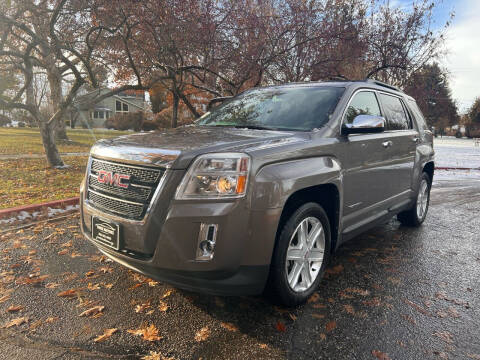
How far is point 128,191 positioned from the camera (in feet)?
8.84

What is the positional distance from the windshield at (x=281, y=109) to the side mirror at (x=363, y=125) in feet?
0.73

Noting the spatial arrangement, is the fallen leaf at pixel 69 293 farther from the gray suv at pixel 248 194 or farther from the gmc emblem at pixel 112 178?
the gmc emblem at pixel 112 178

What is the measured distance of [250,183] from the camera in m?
2.45

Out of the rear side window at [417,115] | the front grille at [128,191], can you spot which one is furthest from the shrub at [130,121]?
the front grille at [128,191]

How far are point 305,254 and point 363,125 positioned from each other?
4.24 ft

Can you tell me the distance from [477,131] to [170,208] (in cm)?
8207

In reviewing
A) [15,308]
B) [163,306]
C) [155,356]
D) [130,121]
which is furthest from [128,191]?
[130,121]

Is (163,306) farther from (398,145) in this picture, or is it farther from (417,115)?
(417,115)

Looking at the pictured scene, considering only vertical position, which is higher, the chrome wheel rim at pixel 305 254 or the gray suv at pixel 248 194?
the gray suv at pixel 248 194

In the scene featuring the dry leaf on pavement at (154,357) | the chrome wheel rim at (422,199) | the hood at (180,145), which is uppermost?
the hood at (180,145)

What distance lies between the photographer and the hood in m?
2.53

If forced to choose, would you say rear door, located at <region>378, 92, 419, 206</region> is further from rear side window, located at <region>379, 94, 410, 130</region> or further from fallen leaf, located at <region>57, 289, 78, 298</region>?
fallen leaf, located at <region>57, 289, 78, 298</region>

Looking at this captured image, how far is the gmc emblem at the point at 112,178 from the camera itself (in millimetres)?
2738

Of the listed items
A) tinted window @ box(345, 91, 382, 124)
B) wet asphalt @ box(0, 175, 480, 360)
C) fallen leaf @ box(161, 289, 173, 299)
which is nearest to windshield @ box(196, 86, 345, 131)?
tinted window @ box(345, 91, 382, 124)
